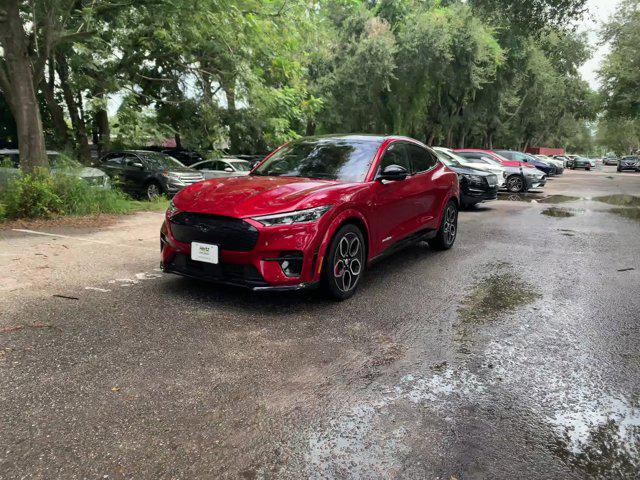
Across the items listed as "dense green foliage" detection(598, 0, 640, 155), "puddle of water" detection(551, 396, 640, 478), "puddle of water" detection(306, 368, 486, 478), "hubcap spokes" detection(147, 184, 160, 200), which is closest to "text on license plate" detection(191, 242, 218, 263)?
"puddle of water" detection(306, 368, 486, 478)

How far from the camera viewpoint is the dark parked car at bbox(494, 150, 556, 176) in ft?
79.0

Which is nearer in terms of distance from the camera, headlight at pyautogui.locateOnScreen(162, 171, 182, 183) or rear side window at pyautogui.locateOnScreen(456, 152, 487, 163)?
headlight at pyautogui.locateOnScreen(162, 171, 182, 183)

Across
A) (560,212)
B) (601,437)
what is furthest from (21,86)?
(560,212)

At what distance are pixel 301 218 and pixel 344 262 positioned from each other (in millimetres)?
731

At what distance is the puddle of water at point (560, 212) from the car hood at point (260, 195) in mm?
8521

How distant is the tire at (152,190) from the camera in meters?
13.9

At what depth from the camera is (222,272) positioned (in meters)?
4.41

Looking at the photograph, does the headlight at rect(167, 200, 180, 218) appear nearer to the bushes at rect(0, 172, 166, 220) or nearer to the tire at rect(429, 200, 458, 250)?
the tire at rect(429, 200, 458, 250)

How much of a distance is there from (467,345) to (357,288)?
166 cm

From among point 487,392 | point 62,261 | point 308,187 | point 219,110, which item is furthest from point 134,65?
point 487,392

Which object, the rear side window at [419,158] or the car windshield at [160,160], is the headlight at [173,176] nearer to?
the car windshield at [160,160]

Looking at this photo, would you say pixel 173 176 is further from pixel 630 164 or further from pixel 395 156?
pixel 630 164

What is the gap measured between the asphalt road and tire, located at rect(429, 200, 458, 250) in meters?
1.24

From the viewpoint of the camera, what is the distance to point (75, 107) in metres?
18.1
